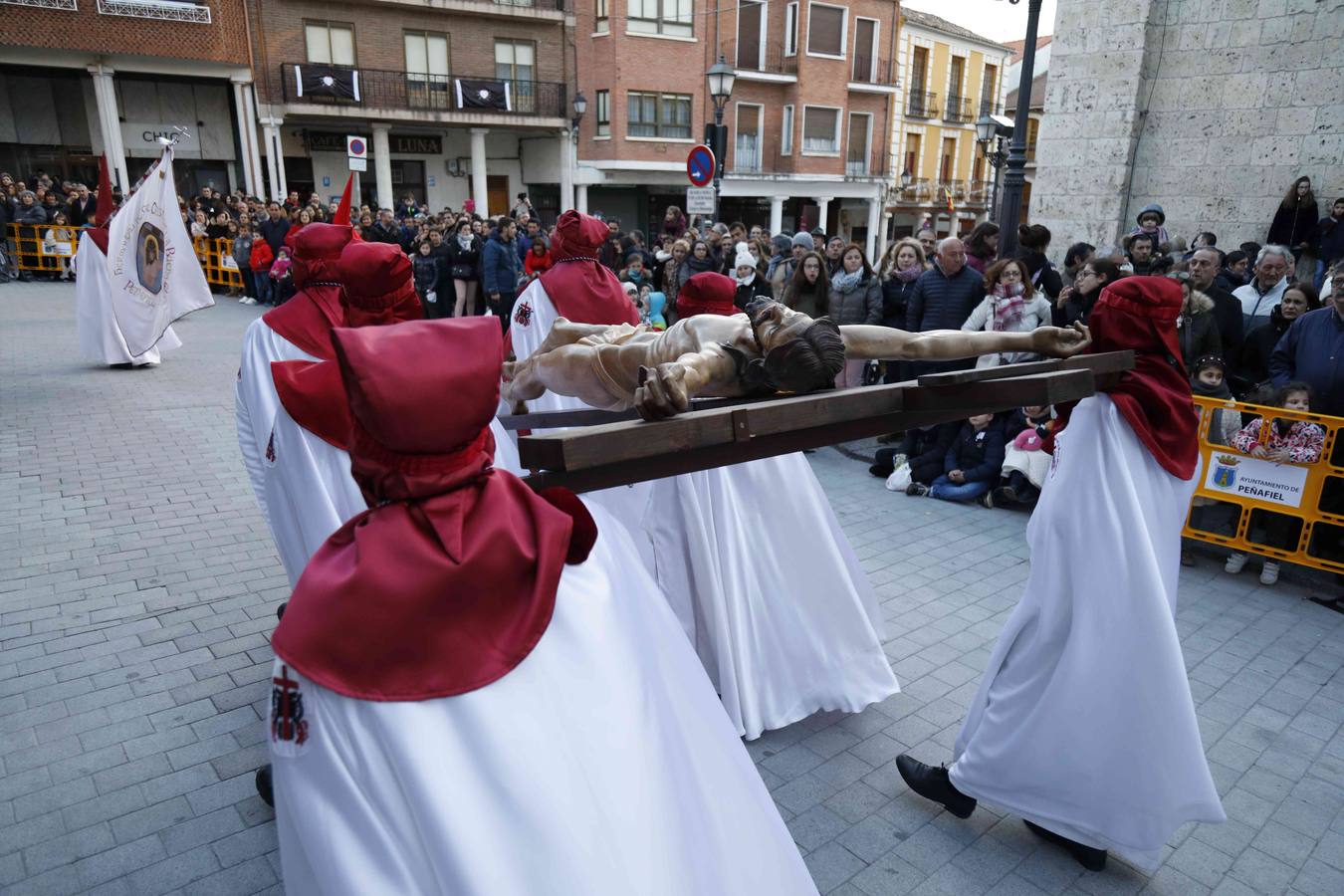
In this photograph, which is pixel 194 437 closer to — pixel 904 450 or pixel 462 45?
pixel 904 450

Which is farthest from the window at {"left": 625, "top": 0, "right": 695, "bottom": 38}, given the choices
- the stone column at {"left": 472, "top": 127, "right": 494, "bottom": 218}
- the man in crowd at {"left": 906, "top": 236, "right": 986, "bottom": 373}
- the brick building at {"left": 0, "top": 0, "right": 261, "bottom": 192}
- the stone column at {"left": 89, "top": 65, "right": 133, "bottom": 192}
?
the man in crowd at {"left": 906, "top": 236, "right": 986, "bottom": 373}

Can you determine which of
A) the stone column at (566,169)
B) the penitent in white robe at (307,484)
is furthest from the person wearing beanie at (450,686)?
the stone column at (566,169)

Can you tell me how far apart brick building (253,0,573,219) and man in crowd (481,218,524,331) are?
16.4 meters

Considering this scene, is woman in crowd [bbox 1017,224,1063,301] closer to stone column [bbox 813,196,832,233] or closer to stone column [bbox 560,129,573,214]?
stone column [bbox 560,129,573,214]

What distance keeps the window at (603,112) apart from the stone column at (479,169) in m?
3.81

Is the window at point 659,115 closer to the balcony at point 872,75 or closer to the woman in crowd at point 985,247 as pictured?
the balcony at point 872,75

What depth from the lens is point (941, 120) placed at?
38219mm

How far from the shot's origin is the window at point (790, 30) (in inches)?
1243

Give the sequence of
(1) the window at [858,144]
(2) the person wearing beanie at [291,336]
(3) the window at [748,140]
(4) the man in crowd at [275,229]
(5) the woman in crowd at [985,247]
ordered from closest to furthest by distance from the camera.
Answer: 1. (2) the person wearing beanie at [291,336]
2. (5) the woman in crowd at [985,247]
3. (4) the man in crowd at [275,229]
4. (3) the window at [748,140]
5. (1) the window at [858,144]

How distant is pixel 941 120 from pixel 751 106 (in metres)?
11.0

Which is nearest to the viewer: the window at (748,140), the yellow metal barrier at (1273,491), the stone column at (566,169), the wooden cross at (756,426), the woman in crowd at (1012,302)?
the wooden cross at (756,426)

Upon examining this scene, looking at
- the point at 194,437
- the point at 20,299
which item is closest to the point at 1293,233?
the point at 194,437

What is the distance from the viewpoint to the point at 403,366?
1452 mm

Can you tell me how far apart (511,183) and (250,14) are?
941 cm
